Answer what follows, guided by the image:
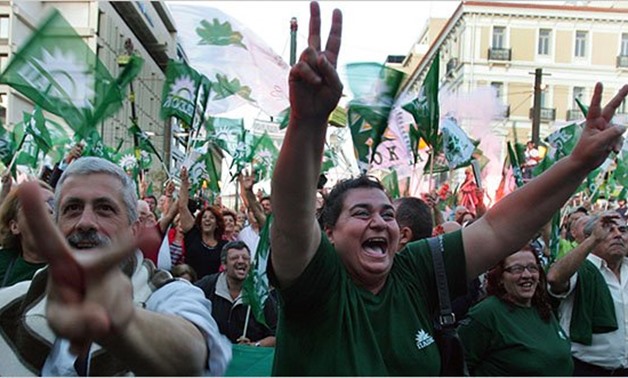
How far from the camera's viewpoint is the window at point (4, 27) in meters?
40.5

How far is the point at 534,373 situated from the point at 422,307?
139 centimetres

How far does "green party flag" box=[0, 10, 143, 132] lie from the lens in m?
4.68

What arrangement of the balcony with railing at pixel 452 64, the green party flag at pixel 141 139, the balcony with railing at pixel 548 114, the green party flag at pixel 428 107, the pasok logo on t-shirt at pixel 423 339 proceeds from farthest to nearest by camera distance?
the balcony with railing at pixel 452 64 < the balcony with railing at pixel 548 114 < the green party flag at pixel 141 139 < the green party flag at pixel 428 107 < the pasok logo on t-shirt at pixel 423 339

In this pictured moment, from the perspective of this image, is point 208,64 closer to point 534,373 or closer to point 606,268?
point 606,268

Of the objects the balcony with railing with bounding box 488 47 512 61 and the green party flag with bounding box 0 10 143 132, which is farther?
the balcony with railing with bounding box 488 47 512 61

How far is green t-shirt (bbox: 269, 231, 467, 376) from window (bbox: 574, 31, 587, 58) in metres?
49.1

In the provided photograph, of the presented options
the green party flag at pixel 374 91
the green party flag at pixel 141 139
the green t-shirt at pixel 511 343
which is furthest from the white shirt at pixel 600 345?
the green party flag at pixel 141 139

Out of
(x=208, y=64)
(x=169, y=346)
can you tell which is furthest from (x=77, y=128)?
(x=208, y=64)

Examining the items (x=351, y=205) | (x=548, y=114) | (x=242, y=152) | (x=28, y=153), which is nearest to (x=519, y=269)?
(x=351, y=205)

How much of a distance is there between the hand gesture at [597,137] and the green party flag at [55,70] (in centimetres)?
316

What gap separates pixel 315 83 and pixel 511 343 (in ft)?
7.77

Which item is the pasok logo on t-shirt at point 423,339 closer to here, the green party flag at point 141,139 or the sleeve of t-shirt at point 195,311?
the sleeve of t-shirt at point 195,311

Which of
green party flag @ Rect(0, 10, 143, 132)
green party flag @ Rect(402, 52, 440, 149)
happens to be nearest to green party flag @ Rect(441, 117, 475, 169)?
→ green party flag @ Rect(402, 52, 440, 149)

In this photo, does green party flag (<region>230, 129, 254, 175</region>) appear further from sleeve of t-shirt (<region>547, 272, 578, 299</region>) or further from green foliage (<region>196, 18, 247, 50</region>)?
sleeve of t-shirt (<region>547, 272, 578, 299</region>)
